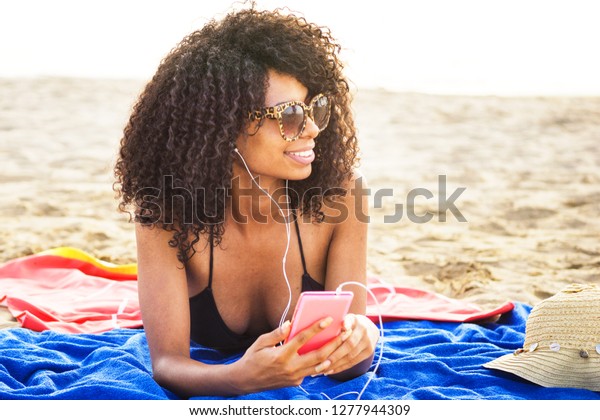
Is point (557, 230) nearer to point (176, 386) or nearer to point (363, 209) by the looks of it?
point (363, 209)

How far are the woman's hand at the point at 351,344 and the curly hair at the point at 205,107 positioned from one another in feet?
2.39

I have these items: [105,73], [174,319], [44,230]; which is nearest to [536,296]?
[174,319]

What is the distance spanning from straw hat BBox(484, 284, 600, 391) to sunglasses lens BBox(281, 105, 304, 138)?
3.95 ft

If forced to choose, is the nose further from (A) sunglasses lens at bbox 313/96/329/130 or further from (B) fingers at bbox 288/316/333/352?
(B) fingers at bbox 288/316/333/352

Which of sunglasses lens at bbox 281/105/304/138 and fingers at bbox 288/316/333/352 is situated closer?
fingers at bbox 288/316/333/352

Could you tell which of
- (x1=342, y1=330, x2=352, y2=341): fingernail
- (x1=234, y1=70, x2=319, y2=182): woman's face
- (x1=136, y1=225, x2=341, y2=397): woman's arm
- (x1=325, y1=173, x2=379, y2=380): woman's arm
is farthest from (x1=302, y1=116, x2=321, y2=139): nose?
(x1=342, y1=330, x2=352, y2=341): fingernail

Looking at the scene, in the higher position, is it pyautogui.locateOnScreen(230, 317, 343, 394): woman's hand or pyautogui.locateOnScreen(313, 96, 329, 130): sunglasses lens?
pyautogui.locateOnScreen(313, 96, 329, 130): sunglasses lens

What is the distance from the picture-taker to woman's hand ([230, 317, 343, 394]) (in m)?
2.38

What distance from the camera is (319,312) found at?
2.37 meters

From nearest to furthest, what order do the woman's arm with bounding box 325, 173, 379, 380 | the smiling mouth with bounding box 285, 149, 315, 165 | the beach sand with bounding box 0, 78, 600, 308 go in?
the smiling mouth with bounding box 285, 149, 315, 165
the woman's arm with bounding box 325, 173, 379, 380
the beach sand with bounding box 0, 78, 600, 308

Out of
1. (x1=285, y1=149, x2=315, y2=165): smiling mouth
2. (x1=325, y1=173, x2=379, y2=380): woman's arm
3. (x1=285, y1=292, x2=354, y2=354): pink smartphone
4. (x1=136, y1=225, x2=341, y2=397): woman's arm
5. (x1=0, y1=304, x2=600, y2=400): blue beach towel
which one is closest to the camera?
(x1=285, y1=292, x2=354, y2=354): pink smartphone
